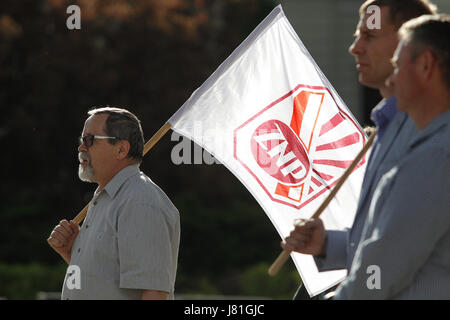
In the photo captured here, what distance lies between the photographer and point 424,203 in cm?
287

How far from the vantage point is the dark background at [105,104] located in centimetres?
1462

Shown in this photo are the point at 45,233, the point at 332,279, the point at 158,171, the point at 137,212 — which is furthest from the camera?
the point at 158,171

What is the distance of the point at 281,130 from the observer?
515 cm

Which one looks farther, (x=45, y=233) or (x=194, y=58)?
(x=194, y=58)

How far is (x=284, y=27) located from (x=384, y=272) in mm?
2973

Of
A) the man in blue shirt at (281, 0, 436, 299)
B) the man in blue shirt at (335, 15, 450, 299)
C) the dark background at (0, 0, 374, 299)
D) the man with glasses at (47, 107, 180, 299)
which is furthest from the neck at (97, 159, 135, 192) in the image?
the dark background at (0, 0, 374, 299)

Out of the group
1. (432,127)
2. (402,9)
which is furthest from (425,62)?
(402,9)

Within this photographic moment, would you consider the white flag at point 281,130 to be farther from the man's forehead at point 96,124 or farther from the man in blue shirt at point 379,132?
the man in blue shirt at point 379,132

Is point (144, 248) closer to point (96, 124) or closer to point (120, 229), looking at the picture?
point (120, 229)

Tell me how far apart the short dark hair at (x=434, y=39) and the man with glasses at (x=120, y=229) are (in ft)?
5.47

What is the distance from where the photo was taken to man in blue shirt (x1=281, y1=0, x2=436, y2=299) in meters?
3.19

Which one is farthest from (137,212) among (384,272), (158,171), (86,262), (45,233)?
(158,171)

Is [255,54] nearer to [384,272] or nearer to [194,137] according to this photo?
[194,137]

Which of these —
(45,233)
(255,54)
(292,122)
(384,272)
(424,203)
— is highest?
(255,54)
